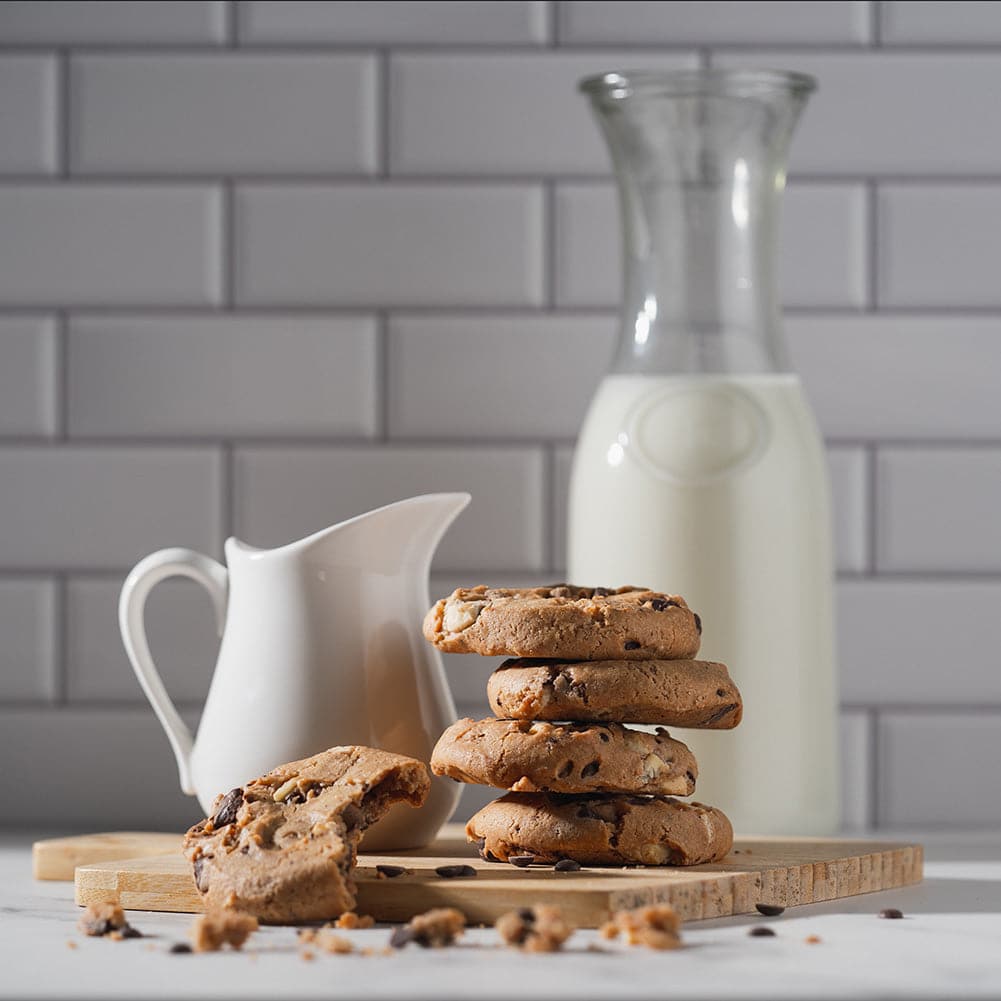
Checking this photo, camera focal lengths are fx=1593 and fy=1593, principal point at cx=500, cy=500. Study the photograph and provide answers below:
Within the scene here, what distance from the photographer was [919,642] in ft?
4.47

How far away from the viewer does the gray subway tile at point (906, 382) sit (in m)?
1.38

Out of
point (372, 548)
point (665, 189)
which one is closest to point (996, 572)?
point (665, 189)

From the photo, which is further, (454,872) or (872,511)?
(872,511)

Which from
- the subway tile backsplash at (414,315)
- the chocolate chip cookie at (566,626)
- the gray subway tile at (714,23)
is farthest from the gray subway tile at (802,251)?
the chocolate chip cookie at (566,626)

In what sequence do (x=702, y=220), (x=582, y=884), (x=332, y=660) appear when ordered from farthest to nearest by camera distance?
(x=702, y=220) < (x=332, y=660) < (x=582, y=884)

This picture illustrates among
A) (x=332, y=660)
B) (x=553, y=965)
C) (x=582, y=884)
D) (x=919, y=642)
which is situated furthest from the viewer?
(x=919, y=642)

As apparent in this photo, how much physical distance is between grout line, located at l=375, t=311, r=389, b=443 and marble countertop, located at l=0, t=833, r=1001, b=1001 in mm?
568

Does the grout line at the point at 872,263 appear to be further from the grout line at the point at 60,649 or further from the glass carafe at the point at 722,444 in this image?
the grout line at the point at 60,649

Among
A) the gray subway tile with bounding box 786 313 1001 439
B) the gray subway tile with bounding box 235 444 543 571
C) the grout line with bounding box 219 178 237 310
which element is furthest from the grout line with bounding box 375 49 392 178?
the gray subway tile with bounding box 786 313 1001 439

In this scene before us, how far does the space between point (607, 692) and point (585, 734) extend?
3cm

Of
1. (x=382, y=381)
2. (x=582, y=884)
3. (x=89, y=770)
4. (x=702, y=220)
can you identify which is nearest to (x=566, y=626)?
(x=582, y=884)

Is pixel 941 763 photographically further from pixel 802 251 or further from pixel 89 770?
pixel 89 770

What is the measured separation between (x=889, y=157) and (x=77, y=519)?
0.77 m

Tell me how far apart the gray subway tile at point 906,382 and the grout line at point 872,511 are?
0.08ft
